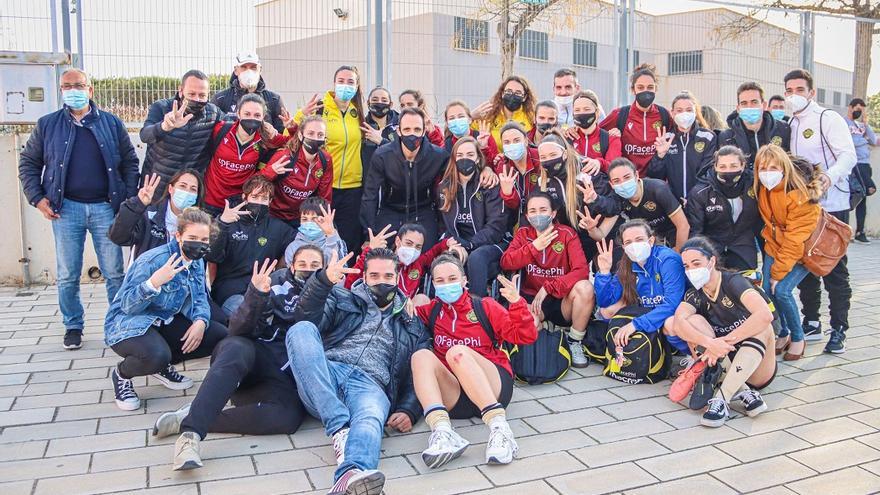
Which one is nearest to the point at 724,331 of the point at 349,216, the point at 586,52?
the point at 349,216

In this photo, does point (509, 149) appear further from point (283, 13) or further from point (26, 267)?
point (26, 267)

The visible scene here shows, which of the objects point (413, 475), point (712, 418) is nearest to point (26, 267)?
point (413, 475)

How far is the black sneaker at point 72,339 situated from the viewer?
20.9 ft

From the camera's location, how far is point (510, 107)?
706 centimetres

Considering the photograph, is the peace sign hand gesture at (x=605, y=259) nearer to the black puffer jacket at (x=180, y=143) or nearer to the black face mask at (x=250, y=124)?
the black face mask at (x=250, y=124)

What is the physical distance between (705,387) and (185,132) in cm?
427

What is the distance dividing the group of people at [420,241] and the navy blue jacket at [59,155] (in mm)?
16

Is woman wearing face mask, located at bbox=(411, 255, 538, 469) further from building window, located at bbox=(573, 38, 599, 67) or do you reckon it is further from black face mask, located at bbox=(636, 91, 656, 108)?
building window, located at bbox=(573, 38, 599, 67)

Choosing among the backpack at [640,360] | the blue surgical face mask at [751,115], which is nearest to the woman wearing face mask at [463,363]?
the backpack at [640,360]

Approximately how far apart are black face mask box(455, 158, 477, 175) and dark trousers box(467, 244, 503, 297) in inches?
24.4

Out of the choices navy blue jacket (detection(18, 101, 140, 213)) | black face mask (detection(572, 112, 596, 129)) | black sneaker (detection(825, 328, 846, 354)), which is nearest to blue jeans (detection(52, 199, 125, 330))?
navy blue jacket (detection(18, 101, 140, 213))

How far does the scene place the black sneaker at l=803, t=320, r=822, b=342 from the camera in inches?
260

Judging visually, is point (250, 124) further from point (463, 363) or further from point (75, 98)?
point (463, 363)

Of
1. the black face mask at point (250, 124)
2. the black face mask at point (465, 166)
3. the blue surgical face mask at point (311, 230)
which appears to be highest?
the black face mask at point (250, 124)
